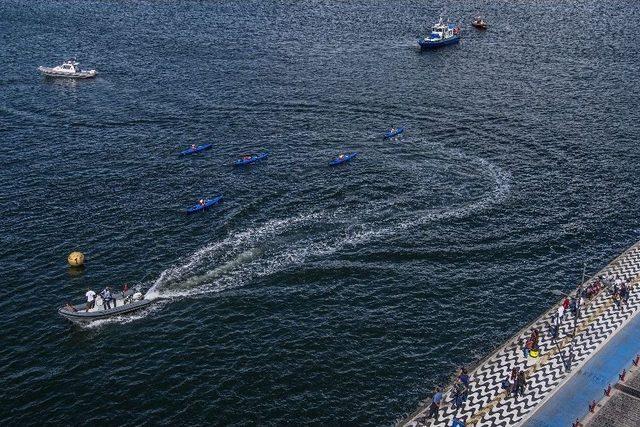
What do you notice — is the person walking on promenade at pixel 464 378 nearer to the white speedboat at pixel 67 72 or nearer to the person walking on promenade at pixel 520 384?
the person walking on promenade at pixel 520 384

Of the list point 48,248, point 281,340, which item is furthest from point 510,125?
point 48,248

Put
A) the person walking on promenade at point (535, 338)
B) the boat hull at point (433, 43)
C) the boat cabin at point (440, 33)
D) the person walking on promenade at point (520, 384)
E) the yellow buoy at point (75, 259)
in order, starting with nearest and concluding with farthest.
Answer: the person walking on promenade at point (520, 384)
the person walking on promenade at point (535, 338)
the yellow buoy at point (75, 259)
the boat hull at point (433, 43)
the boat cabin at point (440, 33)

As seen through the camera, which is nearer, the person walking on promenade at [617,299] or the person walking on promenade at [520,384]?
the person walking on promenade at [520,384]

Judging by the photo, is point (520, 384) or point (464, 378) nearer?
point (520, 384)

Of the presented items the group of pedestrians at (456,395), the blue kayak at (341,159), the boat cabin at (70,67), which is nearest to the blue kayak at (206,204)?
the blue kayak at (341,159)

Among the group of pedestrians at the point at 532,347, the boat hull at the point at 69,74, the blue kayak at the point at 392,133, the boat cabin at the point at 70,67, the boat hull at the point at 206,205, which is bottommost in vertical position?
the group of pedestrians at the point at 532,347

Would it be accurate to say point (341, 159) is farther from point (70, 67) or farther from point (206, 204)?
point (70, 67)

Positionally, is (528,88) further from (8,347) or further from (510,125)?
(8,347)

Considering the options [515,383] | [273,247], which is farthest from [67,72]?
[515,383]
